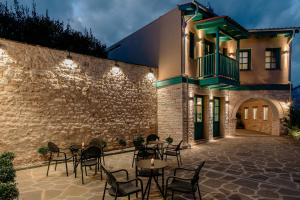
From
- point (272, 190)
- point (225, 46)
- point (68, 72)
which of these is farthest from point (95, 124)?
point (225, 46)

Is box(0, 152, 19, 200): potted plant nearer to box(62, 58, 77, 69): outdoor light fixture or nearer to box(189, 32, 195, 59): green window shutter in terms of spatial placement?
box(62, 58, 77, 69): outdoor light fixture

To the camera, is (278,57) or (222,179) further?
(278,57)

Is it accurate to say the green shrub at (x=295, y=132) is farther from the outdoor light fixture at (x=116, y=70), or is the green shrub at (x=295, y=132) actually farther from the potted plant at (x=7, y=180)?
the potted plant at (x=7, y=180)

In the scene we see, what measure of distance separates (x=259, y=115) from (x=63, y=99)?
1330 centimetres

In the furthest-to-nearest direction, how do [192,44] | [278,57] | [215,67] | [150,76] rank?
[278,57] < [150,76] < [192,44] < [215,67]

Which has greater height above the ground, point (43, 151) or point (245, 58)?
point (245, 58)

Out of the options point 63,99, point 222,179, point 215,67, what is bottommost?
point 222,179

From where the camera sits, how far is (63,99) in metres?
6.95

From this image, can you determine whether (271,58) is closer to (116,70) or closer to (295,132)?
(295,132)

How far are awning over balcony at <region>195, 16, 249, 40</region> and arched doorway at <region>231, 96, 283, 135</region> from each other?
411 centimetres

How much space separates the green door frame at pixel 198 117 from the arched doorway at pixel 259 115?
292 centimetres

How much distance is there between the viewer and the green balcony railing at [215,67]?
8859 millimetres

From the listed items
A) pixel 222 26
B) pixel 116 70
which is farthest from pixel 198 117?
pixel 116 70

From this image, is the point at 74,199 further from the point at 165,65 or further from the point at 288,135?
the point at 288,135
